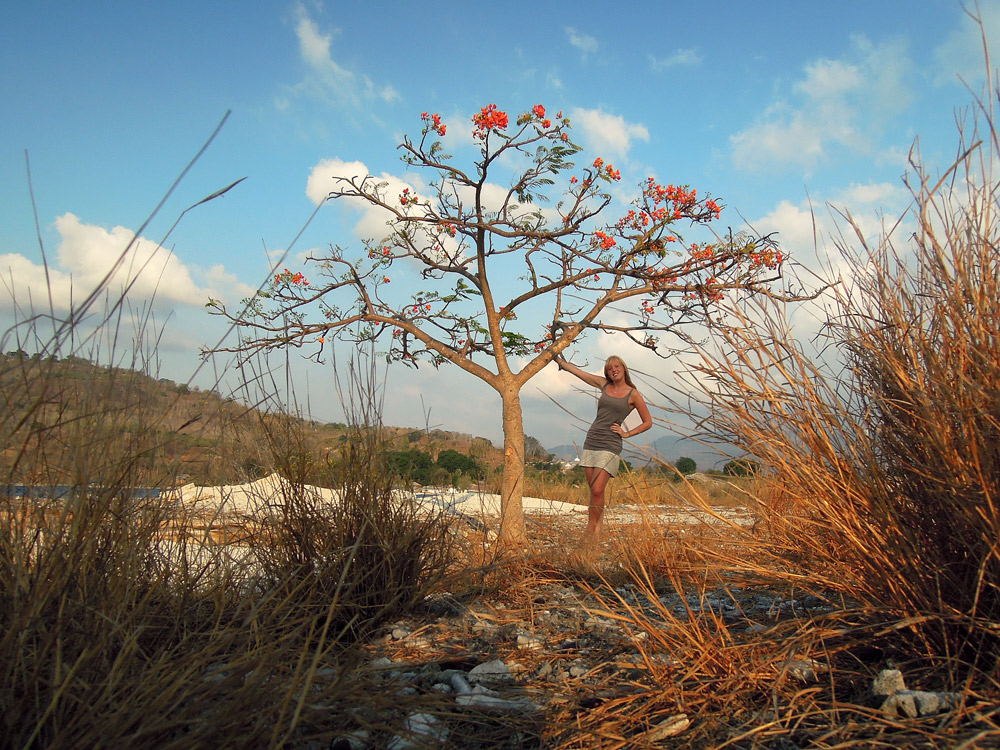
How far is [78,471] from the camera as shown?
1674mm

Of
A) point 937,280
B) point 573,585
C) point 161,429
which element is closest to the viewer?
point 937,280

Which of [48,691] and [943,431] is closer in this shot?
[48,691]

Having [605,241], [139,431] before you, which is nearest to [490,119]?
[605,241]

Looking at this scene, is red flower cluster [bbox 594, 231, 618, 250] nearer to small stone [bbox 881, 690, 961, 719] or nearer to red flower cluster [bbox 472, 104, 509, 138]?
red flower cluster [bbox 472, 104, 509, 138]

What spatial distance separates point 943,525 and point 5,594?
8.23 feet

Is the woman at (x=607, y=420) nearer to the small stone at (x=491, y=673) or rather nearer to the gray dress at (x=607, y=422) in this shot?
the gray dress at (x=607, y=422)

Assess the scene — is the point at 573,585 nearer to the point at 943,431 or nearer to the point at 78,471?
the point at 943,431

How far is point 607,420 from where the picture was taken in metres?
5.95

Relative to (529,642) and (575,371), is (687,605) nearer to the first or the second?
(529,642)

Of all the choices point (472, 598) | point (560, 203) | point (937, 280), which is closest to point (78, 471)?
point (472, 598)

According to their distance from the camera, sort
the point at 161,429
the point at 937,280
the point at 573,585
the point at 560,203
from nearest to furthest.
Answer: the point at 937,280, the point at 161,429, the point at 573,585, the point at 560,203

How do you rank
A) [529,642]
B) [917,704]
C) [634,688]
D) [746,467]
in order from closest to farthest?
[917,704]
[634,688]
[529,642]
[746,467]

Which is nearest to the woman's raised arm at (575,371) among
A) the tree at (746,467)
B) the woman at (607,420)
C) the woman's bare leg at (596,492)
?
the woman at (607,420)

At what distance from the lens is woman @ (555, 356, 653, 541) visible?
572cm
